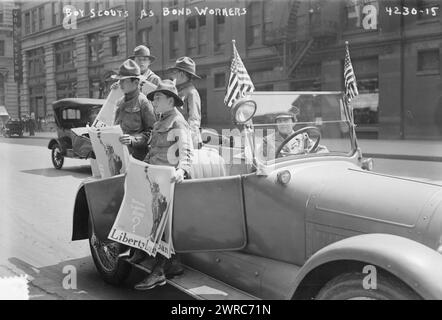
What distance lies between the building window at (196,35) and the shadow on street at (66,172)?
1484cm

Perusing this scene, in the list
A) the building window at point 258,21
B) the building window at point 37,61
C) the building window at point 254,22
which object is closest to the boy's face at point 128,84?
the building window at point 37,61

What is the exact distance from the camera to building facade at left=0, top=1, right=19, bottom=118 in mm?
5566

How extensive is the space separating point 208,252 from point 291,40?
20435mm

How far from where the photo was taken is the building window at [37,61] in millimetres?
7918

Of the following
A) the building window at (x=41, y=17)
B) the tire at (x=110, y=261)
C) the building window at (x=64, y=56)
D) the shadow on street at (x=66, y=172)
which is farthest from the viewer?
the shadow on street at (x=66, y=172)

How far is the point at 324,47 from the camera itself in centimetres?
2211

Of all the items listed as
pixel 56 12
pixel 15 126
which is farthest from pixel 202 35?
pixel 56 12

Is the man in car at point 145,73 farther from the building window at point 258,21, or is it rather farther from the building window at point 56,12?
the building window at point 258,21


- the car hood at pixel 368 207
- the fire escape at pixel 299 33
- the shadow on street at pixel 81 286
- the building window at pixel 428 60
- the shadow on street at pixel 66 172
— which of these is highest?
the fire escape at pixel 299 33

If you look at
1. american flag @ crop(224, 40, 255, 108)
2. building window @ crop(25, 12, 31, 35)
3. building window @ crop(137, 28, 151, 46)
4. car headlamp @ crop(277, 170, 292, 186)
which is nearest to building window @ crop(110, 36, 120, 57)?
building window @ crop(137, 28, 151, 46)

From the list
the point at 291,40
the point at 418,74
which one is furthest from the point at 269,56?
the point at 418,74

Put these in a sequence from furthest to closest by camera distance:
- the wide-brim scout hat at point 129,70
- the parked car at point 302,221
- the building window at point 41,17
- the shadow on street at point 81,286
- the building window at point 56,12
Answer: the building window at point 56,12, the building window at point 41,17, the wide-brim scout hat at point 129,70, the shadow on street at point 81,286, the parked car at point 302,221

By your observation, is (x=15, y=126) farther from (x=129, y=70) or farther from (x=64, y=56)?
(x=129, y=70)

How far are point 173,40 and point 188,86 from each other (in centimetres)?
2234
